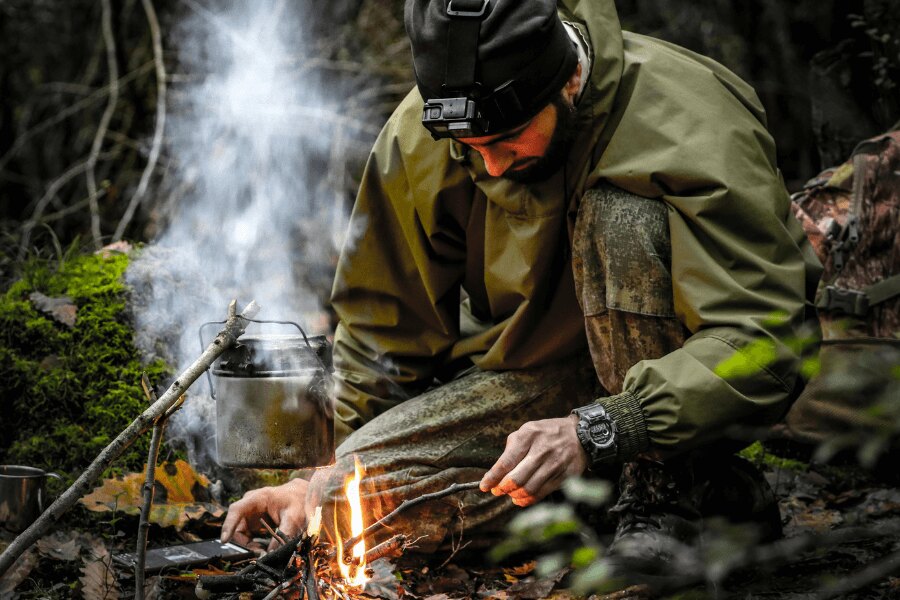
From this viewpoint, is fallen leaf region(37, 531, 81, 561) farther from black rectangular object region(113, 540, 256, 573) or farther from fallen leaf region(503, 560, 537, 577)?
fallen leaf region(503, 560, 537, 577)

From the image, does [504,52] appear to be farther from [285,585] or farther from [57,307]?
[57,307]

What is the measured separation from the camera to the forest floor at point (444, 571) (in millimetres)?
2453

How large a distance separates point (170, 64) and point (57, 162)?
1503 mm

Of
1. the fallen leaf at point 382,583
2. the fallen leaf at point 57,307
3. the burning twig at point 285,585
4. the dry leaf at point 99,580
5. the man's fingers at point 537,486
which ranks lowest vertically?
the fallen leaf at point 382,583

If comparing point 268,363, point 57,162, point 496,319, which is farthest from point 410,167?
point 57,162

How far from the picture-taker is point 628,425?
7.79 ft

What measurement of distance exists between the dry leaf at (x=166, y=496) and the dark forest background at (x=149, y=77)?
2.58m

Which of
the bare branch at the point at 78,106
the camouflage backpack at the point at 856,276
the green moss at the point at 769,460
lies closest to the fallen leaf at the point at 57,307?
the green moss at the point at 769,460

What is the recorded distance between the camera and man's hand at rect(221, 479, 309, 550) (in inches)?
116

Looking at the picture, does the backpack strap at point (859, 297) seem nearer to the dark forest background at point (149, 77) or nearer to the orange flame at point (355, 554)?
the dark forest background at point (149, 77)

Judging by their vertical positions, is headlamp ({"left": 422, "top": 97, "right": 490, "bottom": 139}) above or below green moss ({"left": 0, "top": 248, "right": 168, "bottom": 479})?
above

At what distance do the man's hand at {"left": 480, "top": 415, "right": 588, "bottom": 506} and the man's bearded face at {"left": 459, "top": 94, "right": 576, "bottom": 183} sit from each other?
2.82 feet

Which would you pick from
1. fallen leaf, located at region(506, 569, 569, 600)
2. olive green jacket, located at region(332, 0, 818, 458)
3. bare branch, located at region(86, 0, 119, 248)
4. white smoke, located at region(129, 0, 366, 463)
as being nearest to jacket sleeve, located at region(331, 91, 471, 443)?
olive green jacket, located at region(332, 0, 818, 458)

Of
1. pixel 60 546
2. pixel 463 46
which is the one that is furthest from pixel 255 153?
pixel 463 46
